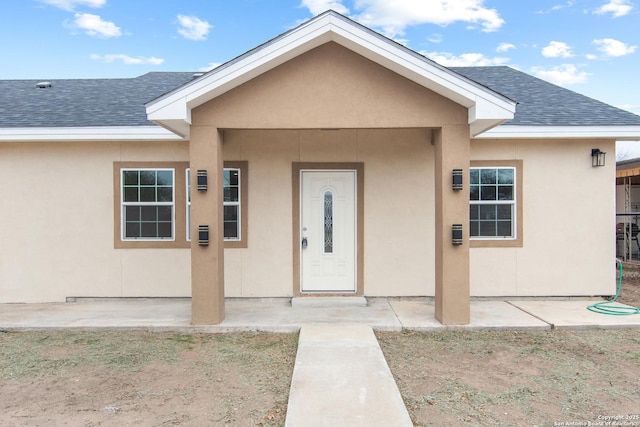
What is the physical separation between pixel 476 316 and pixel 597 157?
11.6 feet

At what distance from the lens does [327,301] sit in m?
7.10

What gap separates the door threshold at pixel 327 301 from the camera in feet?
22.7

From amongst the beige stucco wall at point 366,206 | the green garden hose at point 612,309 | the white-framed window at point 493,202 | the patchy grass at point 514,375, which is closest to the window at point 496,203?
the white-framed window at point 493,202

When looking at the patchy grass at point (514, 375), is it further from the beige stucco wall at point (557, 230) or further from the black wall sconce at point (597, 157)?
the black wall sconce at point (597, 157)

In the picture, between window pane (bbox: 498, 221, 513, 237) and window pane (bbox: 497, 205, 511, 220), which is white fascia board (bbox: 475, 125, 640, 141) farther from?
window pane (bbox: 498, 221, 513, 237)

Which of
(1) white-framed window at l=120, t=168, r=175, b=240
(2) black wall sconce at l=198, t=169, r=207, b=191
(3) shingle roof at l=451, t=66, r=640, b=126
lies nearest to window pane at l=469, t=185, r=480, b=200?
(3) shingle roof at l=451, t=66, r=640, b=126

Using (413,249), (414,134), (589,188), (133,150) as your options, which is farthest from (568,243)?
(133,150)

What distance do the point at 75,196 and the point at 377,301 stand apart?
17.7 ft

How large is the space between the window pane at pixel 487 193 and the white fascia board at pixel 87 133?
16.6 ft

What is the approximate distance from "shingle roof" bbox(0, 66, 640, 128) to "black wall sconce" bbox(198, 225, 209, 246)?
2.43 metres

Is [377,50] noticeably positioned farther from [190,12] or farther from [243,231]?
[190,12]

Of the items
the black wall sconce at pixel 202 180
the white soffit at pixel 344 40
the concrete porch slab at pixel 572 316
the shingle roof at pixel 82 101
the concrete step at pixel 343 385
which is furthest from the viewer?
the shingle roof at pixel 82 101

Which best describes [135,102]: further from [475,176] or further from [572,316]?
[572,316]

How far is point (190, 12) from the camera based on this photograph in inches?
617
